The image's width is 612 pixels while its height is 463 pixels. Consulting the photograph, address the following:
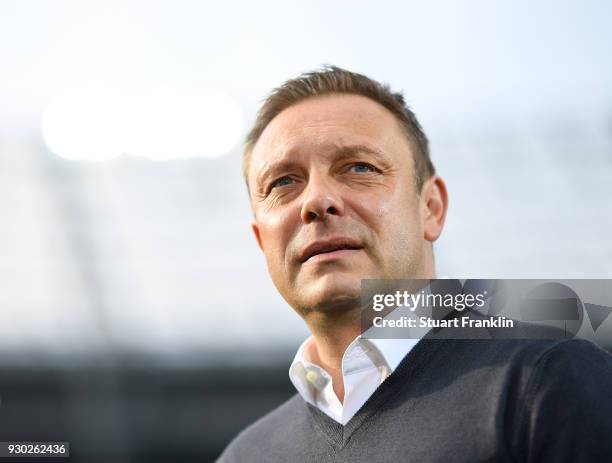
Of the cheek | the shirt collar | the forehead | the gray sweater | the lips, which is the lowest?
the gray sweater

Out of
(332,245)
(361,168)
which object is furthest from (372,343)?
(361,168)

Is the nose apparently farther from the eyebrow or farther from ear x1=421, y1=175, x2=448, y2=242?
ear x1=421, y1=175, x2=448, y2=242

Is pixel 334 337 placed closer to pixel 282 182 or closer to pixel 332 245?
pixel 332 245

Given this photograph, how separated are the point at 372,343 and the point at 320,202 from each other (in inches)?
10.4

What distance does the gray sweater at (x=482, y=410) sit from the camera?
0.97m

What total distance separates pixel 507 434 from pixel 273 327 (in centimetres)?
438

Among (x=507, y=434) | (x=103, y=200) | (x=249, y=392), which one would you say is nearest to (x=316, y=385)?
(x=507, y=434)

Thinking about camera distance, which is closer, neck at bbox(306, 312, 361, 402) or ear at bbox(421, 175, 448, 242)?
neck at bbox(306, 312, 361, 402)

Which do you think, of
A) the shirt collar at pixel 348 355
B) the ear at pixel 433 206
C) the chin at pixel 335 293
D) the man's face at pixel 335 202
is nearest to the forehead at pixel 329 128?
the man's face at pixel 335 202

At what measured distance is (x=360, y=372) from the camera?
4.06ft

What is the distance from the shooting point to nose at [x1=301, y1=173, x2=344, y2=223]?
49.4 inches

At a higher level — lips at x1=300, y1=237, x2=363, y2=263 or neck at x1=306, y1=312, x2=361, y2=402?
lips at x1=300, y1=237, x2=363, y2=263

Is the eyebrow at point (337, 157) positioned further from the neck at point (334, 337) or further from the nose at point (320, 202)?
the neck at point (334, 337)

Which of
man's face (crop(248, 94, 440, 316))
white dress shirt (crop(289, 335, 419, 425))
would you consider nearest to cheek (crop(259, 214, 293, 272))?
man's face (crop(248, 94, 440, 316))
